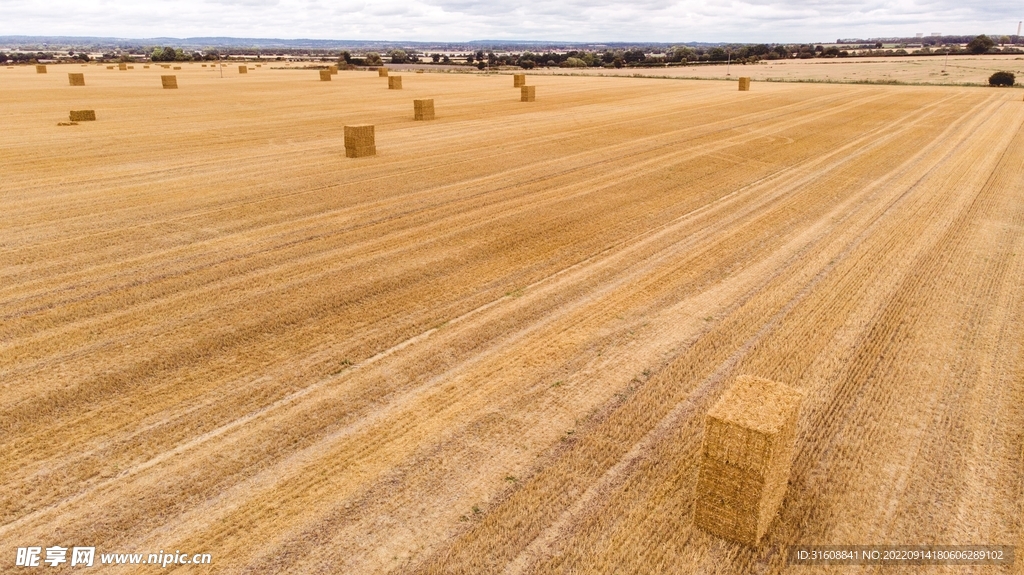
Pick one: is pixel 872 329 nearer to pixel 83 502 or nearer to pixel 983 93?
pixel 83 502

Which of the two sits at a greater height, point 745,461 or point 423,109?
point 423,109

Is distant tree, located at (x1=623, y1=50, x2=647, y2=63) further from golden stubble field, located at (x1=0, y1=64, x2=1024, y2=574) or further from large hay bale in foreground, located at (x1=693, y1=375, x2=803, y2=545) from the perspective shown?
large hay bale in foreground, located at (x1=693, y1=375, x2=803, y2=545)

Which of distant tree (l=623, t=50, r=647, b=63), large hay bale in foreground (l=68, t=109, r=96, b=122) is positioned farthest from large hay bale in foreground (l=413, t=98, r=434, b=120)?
distant tree (l=623, t=50, r=647, b=63)

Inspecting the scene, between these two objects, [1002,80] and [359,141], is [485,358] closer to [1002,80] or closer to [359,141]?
[359,141]

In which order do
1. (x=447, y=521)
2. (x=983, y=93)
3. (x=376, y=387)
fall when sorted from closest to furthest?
(x=447, y=521) → (x=376, y=387) → (x=983, y=93)

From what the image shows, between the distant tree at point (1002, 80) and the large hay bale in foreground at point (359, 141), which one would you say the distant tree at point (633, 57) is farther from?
the large hay bale in foreground at point (359, 141)

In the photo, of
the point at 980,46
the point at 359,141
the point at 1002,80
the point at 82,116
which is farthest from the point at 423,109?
the point at 980,46

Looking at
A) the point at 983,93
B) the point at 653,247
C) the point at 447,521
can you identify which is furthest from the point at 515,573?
the point at 983,93
